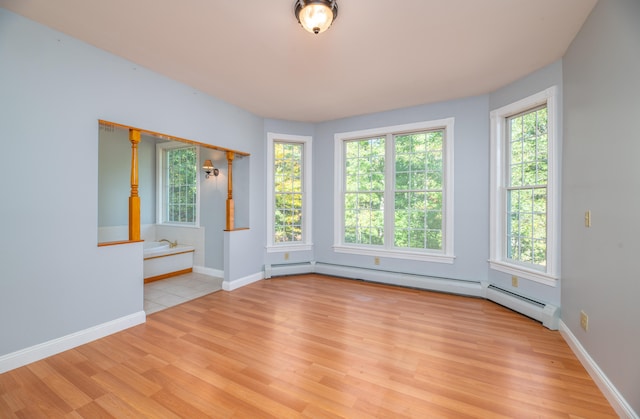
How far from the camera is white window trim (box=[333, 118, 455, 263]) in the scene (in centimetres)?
388

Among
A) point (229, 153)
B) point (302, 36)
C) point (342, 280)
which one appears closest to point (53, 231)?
point (229, 153)

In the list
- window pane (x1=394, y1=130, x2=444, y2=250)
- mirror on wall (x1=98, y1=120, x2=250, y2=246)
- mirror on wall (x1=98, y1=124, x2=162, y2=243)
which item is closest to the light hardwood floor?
window pane (x1=394, y1=130, x2=444, y2=250)

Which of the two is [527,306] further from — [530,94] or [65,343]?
[65,343]

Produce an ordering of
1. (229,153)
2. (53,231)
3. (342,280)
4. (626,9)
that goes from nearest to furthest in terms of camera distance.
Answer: (626,9) → (53,231) → (229,153) → (342,280)

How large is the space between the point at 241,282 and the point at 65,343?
2.09m

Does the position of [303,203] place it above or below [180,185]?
below

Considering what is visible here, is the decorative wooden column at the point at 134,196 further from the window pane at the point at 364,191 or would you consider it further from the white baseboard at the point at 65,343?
the window pane at the point at 364,191

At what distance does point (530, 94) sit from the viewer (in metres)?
3.03

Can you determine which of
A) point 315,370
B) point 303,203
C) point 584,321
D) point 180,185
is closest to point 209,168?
point 180,185

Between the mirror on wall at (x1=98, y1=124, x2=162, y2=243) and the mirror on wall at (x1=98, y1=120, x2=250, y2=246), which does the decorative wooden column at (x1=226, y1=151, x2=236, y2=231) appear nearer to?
the mirror on wall at (x1=98, y1=120, x2=250, y2=246)

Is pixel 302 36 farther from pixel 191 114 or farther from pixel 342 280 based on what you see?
pixel 342 280

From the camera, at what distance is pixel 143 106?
2.92 meters

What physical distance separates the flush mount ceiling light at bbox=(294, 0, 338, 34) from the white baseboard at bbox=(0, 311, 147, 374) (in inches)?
127

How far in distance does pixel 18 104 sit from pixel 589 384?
478 cm
